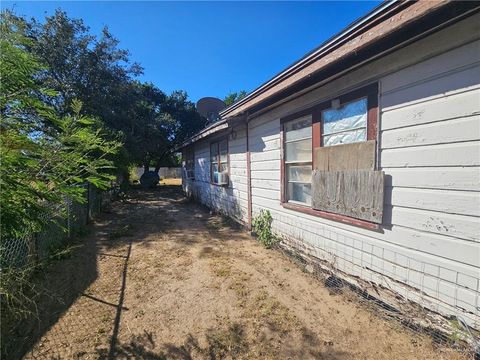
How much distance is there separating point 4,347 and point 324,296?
329cm

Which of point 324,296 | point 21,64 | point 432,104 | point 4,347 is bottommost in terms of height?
point 324,296

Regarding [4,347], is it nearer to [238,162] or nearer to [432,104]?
[432,104]

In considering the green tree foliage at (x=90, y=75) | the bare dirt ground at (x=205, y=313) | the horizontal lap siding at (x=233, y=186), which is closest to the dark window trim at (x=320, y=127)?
the bare dirt ground at (x=205, y=313)

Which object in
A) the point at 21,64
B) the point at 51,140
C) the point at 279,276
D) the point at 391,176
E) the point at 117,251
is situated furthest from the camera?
the point at 117,251

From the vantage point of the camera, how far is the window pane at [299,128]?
13.2 feet

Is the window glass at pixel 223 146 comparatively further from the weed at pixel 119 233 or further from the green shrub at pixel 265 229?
the weed at pixel 119 233

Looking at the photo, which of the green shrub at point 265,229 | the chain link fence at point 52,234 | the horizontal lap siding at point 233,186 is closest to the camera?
the chain link fence at point 52,234

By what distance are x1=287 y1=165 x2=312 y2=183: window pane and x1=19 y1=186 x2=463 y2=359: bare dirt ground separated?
4.70 ft

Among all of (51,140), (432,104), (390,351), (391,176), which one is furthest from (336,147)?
(51,140)

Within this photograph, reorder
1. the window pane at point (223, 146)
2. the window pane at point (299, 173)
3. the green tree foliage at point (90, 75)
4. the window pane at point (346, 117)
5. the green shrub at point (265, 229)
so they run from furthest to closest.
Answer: the green tree foliage at point (90, 75) < the window pane at point (223, 146) < the green shrub at point (265, 229) < the window pane at point (299, 173) < the window pane at point (346, 117)

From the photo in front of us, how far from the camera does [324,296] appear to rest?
3.19m

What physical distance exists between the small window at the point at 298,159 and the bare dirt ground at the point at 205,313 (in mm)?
1186

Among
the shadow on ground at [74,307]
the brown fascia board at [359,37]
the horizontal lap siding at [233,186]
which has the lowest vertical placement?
the shadow on ground at [74,307]

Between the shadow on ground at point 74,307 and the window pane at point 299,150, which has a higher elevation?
the window pane at point 299,150
